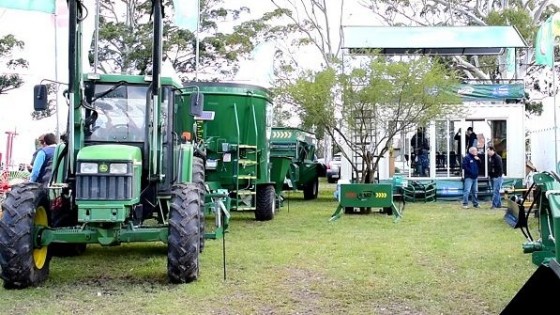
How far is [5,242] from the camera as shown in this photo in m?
6.99

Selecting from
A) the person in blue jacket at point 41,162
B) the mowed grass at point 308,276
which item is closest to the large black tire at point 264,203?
the mowed grass at point 308,276

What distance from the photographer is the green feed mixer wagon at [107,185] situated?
7.26m

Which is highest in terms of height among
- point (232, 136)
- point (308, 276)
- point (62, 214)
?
point (232, 136)

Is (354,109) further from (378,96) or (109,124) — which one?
(109,124)

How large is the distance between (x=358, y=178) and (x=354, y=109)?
1907 mm

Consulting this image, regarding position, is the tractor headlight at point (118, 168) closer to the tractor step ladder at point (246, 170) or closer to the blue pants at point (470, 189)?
the tractor step ladder at point (246, 170)

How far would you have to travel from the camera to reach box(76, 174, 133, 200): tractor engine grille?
731 centimetres

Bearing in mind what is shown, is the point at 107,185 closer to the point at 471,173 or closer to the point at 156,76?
the point at 156,76

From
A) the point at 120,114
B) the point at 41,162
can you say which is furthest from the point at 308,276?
the point at 41,162

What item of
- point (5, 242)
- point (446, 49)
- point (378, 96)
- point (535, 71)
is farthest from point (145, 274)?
point (535, 71)

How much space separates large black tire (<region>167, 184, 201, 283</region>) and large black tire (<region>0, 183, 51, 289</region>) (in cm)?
142

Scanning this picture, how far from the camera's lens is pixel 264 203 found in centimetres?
1459

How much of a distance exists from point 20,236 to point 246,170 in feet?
23.8

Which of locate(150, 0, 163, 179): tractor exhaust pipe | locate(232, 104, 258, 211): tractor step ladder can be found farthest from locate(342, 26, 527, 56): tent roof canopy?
locate(150, 0, 163, 179): tractor exhaust pipe
